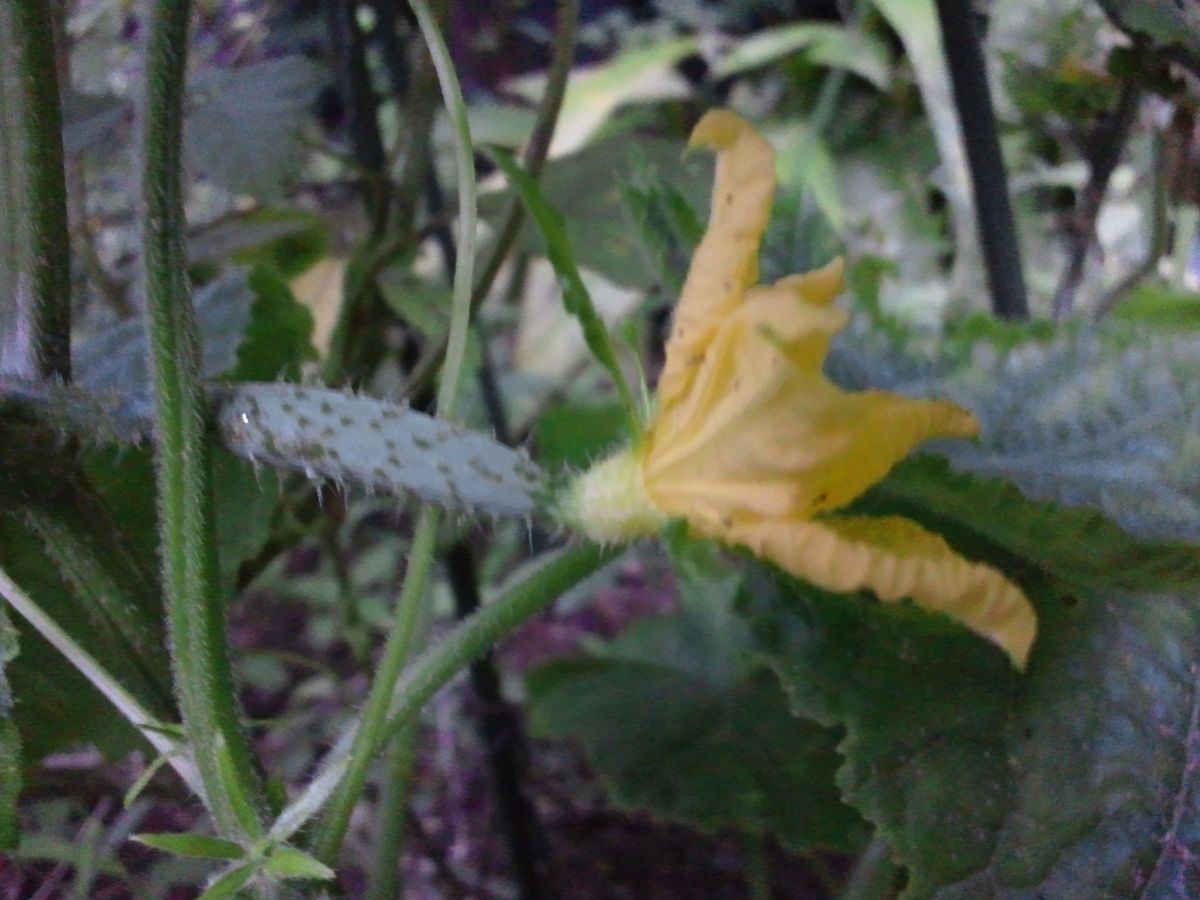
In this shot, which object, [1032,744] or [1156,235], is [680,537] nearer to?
[1032,744]

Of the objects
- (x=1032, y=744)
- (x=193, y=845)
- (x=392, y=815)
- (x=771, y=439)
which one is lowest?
(x=392, y=815)

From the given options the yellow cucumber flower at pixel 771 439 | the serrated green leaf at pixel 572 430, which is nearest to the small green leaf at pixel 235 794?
the yellow cucumber flower at pixel 771 439

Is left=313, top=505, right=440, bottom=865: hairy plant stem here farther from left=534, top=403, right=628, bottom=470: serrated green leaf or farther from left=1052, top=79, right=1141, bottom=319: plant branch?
left=534, top=403, right=628, bottom=470: serrated green leaf

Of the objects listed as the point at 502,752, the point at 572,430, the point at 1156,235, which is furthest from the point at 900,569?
the point at 572,430

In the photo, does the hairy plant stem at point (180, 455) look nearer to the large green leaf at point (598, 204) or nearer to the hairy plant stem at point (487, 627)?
the hairy plant stem at point (487, 627)

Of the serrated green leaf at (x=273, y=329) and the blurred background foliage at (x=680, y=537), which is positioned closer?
the blurred background foliage at (x=680, y=537)

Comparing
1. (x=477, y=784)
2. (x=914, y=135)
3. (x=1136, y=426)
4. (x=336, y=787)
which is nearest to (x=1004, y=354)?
(x=1136, y=426)
